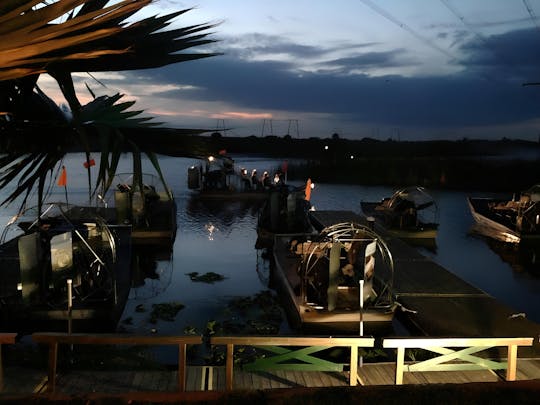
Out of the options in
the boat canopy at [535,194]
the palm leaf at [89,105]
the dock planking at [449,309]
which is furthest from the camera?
the boat canopy at [535,194]

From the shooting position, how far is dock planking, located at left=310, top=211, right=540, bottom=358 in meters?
10.6

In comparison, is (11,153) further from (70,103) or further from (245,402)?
(245,402)

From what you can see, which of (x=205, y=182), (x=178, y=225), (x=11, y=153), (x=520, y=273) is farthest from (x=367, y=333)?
(x=205, y=182)

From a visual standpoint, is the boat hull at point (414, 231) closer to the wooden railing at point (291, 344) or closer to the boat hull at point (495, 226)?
the boat hull at point (495, 226)

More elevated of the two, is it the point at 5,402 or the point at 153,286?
the point at 5,402

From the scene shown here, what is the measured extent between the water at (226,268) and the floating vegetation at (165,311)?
165 millimetres

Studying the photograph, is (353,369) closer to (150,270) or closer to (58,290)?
(58,290)

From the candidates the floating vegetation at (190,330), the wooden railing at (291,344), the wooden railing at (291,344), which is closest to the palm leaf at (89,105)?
the wooden railing at (291,344)

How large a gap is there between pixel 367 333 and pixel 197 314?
5557 millimetres

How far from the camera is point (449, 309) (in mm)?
12102

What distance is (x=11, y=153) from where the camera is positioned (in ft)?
10.6

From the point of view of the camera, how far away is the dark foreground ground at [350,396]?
15.1 feet

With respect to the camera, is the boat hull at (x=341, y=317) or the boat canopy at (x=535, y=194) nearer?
the boat hull at (x=341, y=317)

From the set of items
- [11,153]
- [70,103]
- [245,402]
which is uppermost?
[70,103]
